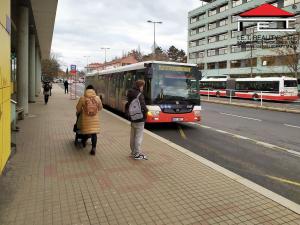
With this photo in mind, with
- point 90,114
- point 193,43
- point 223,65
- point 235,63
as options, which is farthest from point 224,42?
point 90,114

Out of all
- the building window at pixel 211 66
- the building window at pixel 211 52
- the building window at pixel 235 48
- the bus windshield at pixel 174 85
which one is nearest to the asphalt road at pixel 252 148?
the bus windshield at pixel 174 85

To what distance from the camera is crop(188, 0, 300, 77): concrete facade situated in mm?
59562

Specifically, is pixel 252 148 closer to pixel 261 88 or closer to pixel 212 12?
pixel 261 88

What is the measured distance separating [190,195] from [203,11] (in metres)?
81.9

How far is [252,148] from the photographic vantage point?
30.8 ft

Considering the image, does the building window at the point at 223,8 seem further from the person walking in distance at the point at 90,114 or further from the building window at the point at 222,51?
the person walking in distance at the point at 90,114

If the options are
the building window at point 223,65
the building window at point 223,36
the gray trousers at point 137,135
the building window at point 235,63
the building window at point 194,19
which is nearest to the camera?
the gray trousers at point 137,135

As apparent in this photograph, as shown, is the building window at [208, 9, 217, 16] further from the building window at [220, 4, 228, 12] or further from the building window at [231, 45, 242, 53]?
the building window at [231, 45, 242, 53]

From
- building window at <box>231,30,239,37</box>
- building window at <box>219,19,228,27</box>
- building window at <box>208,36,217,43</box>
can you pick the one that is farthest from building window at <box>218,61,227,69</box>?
building window at <box>219,19,228,27</box>

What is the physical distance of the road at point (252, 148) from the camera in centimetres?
655

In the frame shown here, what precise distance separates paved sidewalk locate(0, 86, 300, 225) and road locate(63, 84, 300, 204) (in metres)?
0.94

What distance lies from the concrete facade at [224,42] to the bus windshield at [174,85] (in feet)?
148

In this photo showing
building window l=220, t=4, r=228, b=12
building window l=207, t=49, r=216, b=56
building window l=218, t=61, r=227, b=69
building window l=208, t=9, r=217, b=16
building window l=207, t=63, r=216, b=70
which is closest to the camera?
building window l=220, t=4, r=228, b=12

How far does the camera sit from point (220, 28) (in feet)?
246
